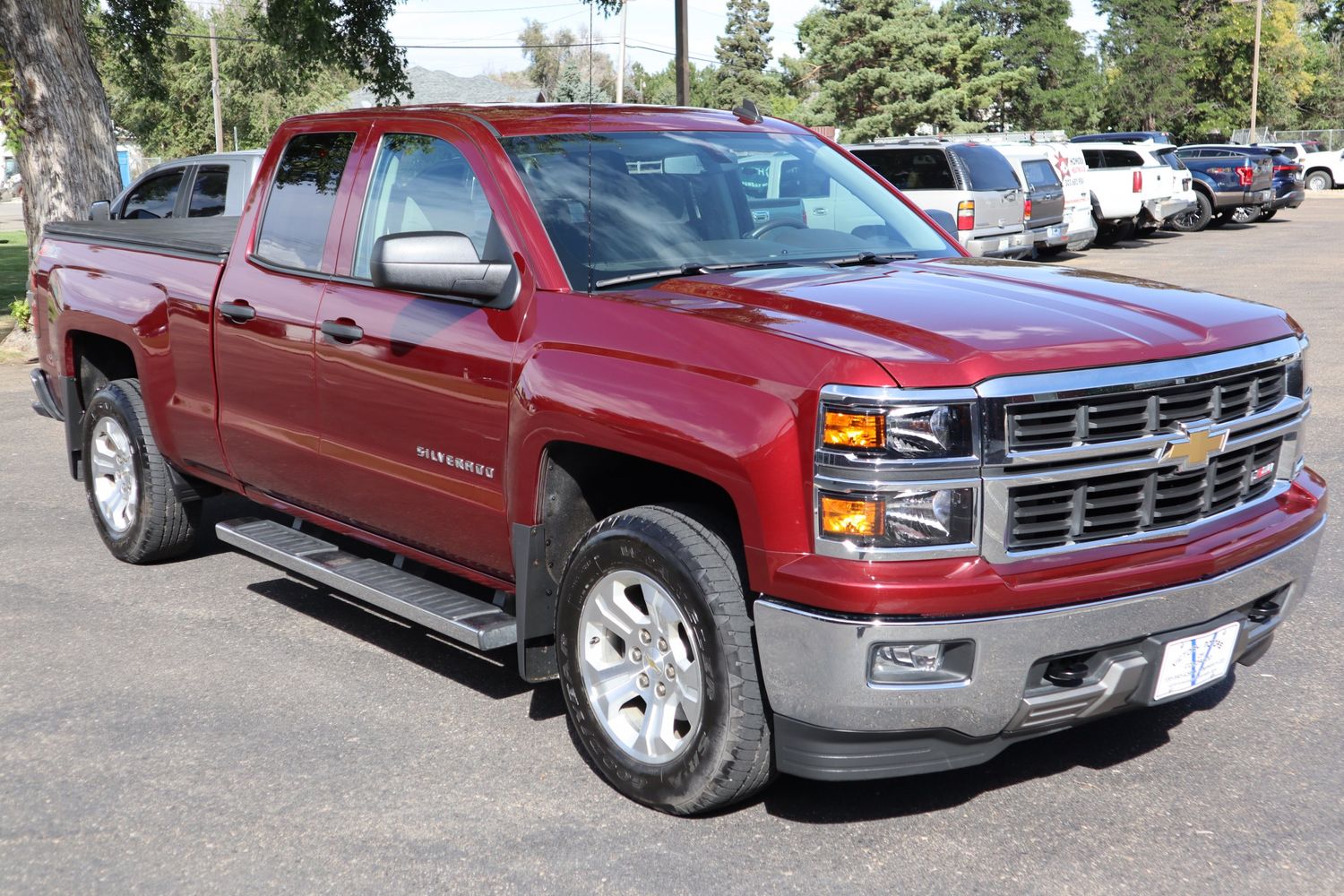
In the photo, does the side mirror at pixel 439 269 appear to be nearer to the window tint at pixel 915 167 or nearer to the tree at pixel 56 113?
the tree at pixel 56 113

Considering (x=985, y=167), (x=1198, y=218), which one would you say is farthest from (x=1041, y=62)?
(x=985, y=167)

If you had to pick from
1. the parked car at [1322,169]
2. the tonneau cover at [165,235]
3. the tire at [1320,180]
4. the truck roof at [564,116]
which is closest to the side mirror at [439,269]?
the truck roof at [564,116]

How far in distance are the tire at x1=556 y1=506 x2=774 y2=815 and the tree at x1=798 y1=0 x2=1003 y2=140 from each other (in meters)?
60.4

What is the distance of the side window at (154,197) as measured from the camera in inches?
480

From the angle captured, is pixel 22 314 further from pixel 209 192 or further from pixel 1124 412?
pixel 1124 412

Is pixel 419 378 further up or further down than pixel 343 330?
further down

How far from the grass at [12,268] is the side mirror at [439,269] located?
1497 cm

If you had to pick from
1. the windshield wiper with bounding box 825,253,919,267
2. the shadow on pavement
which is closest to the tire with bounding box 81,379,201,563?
the windshield wiper with bounding box 825,253,919,267

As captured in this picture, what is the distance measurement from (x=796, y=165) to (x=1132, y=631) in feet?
8.09

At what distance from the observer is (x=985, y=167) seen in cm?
1805

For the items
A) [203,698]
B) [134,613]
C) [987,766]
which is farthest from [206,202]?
[987,766]

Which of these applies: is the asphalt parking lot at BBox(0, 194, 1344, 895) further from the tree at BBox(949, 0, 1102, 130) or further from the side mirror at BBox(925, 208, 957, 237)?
the tree at BBox(949, 0, 1102, 130)

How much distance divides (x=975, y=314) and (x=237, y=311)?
3023mm

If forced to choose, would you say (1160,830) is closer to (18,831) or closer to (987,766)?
(987,766)
